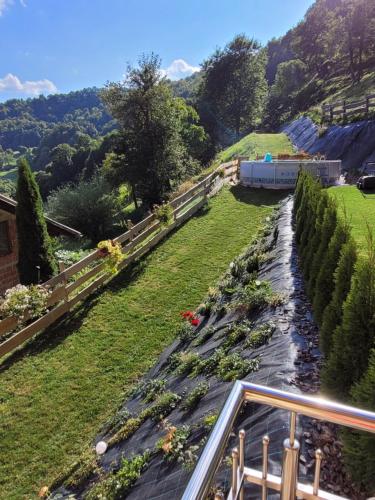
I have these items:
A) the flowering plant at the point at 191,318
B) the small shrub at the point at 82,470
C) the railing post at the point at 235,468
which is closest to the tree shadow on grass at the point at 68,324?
the flowering plant at the point at 191,318

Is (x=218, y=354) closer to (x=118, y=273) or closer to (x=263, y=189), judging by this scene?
(x=118, y=273)

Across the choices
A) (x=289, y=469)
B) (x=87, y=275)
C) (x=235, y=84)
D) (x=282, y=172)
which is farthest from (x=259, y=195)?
(x=235, y=84)

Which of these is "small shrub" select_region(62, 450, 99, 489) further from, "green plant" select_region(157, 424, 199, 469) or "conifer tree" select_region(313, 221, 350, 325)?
"conifer tree" select_region(313, 221, 350, 325)

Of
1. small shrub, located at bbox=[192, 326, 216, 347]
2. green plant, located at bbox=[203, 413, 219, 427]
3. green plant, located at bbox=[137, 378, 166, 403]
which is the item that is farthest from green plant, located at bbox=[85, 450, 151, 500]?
small shrub, located at bbox=[192, 326, 216, 347]

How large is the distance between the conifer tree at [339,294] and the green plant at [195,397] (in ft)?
5.05

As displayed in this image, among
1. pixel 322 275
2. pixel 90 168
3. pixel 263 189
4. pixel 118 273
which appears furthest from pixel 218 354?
pixel 90 168

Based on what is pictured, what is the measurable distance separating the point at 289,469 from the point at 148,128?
21.0 metres

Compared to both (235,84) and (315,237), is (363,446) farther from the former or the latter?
(235,84)

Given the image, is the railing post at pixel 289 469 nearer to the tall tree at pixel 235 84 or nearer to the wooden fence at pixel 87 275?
the wooden fence at pixel 87 275

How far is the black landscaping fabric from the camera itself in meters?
3.18

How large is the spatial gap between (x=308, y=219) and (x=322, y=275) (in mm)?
2586

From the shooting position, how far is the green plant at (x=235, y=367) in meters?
4.34

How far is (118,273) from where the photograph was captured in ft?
36.9

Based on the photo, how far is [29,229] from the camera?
11234 millimetres
